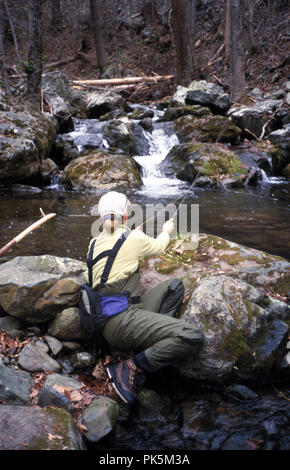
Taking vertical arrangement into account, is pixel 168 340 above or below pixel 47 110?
below

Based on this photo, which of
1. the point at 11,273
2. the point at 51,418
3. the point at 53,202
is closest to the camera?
the point at 51,418

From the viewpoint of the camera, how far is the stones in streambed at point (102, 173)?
35.8 feet

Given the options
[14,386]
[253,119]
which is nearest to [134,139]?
[253,119]

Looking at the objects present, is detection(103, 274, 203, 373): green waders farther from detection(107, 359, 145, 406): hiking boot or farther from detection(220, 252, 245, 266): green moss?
detection(220, 252, 245, 266): green moss

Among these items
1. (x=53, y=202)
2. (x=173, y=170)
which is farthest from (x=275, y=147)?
(x=53, y=202)

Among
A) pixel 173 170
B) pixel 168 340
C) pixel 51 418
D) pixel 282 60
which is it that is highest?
pixel 282 60

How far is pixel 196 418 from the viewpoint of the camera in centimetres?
296

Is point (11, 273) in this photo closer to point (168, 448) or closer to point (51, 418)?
point (51, 418)

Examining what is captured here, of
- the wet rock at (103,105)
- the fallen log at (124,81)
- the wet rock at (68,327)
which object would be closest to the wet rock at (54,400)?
the wet rock at (68,327)

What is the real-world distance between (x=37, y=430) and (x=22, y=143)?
9.27 meters

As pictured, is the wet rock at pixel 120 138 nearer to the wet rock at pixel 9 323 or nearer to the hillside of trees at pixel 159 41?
the hillside of trees at pixel 159 41

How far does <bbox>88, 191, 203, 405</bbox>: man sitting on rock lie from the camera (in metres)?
3.10

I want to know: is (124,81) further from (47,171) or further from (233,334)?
(233,334)
